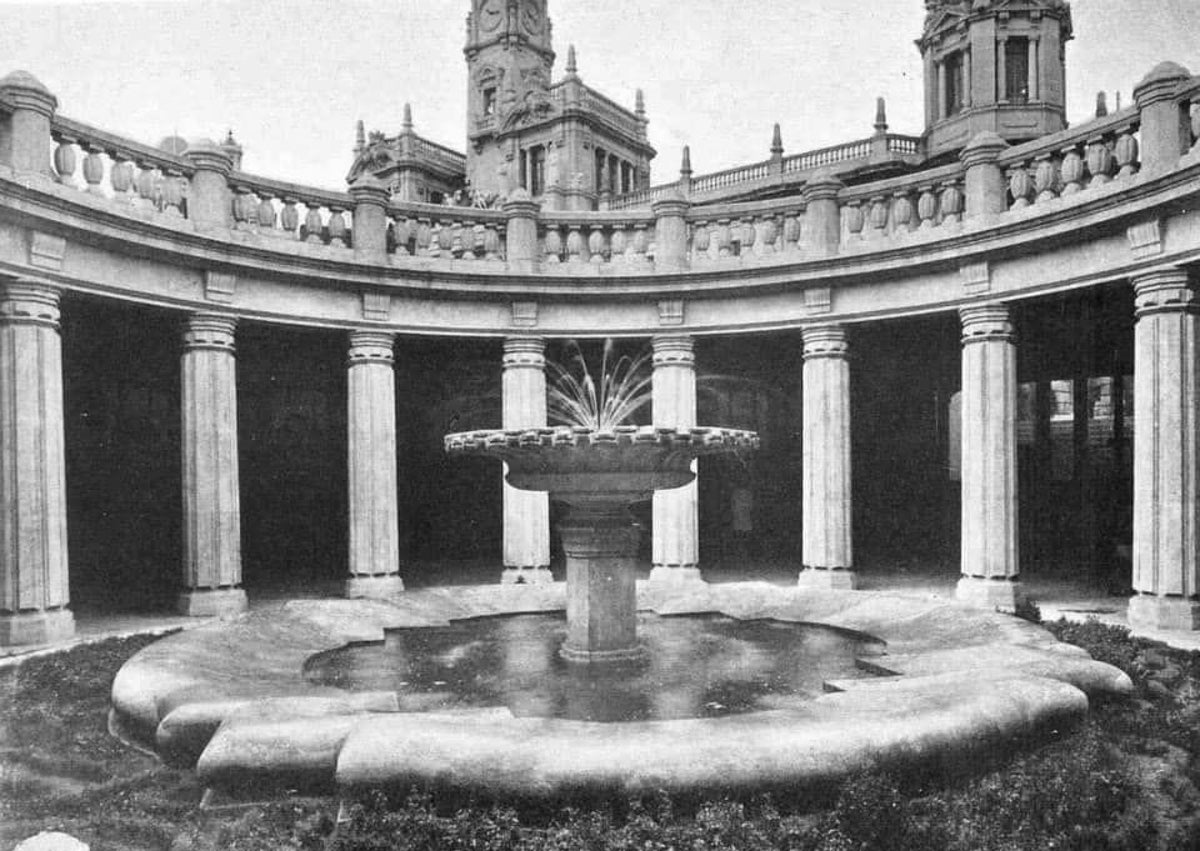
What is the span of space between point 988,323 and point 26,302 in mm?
11210

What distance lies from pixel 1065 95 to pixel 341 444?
118ft

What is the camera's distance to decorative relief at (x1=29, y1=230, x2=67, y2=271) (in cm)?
1023

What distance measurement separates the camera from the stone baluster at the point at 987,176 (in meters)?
12.1

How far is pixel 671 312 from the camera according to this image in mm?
14492

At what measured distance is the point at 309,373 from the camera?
18.7m

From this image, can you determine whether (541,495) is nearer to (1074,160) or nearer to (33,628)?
(33,628)

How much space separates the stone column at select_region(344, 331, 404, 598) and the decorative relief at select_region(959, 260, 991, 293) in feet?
25.8

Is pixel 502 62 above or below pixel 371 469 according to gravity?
above

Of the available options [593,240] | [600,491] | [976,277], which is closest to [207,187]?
[593,240]

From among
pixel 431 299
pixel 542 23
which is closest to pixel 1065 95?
pixel 542 23

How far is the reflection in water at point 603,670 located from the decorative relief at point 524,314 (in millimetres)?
5934

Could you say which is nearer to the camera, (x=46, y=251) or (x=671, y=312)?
(x=46, y=251)

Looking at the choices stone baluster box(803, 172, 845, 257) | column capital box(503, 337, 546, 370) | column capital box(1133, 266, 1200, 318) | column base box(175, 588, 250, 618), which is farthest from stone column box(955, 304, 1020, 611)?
column base box(175, 588, 250, 618)

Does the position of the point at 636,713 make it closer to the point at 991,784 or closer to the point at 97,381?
the point at 991,784
